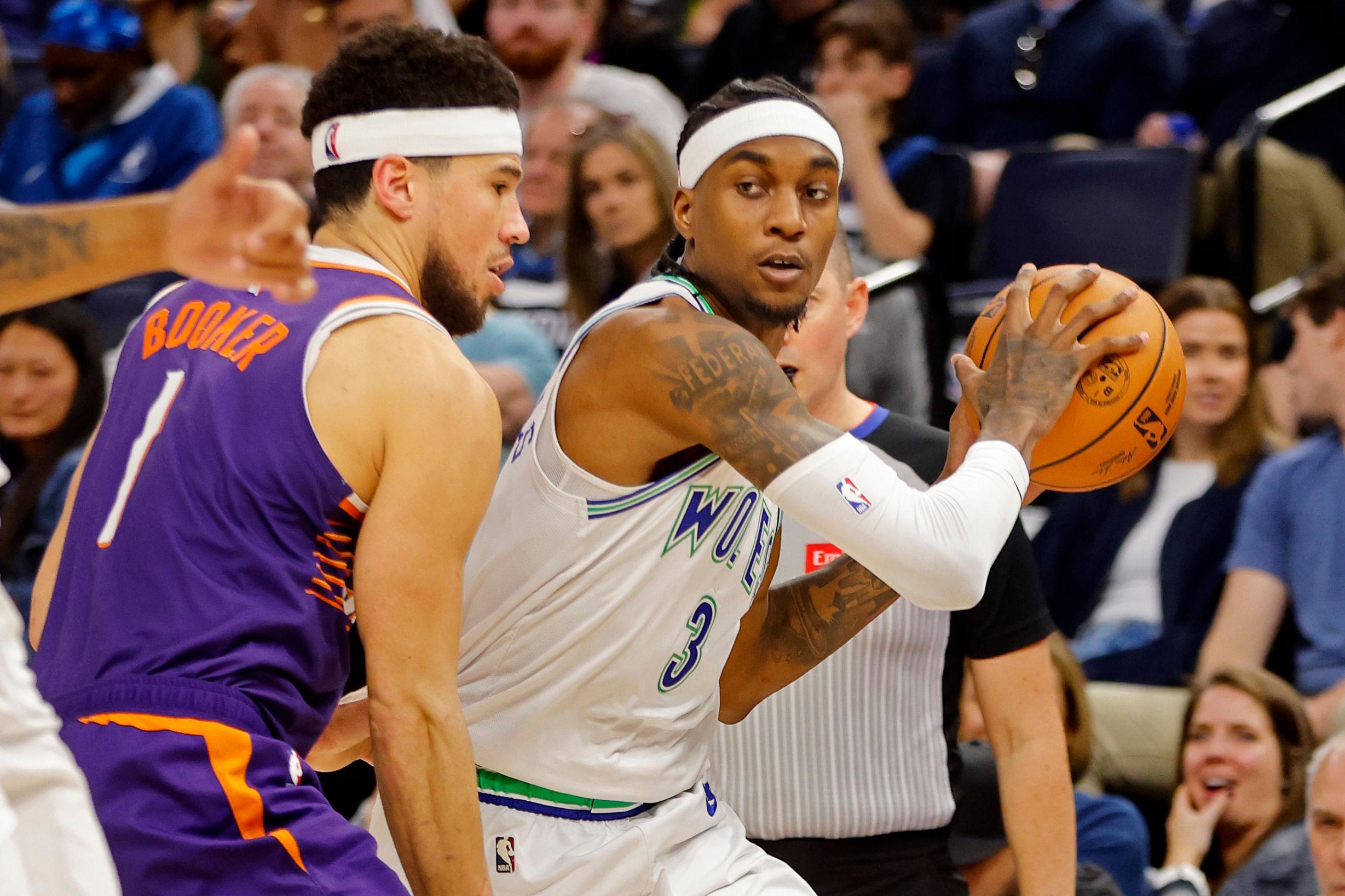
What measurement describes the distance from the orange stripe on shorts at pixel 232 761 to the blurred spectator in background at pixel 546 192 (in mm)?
4495

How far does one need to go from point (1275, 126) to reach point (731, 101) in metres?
4.86

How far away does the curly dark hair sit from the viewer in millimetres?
3184

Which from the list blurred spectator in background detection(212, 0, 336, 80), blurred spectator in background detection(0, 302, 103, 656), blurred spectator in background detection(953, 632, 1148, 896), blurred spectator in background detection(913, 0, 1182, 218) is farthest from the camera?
blurred spectator in background detection(212, 0, 336, 80)

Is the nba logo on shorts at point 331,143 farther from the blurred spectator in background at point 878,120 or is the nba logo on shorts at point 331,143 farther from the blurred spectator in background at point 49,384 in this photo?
the blurred spectator in background at point 878,120

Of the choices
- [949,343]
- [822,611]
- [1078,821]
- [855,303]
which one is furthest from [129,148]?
[822,611]

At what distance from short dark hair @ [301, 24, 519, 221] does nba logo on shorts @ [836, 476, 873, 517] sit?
0.96 metres

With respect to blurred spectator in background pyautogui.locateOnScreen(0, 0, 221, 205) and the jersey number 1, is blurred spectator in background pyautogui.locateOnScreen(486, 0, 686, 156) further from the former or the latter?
the jersey number 1

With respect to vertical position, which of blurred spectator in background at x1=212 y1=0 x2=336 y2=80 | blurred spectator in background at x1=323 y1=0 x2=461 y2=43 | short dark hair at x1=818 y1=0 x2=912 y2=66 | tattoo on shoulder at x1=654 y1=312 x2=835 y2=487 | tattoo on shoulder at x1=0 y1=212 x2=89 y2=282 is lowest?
tattoo on shoulder at x1=654 y1=312 x2=835 y2=487

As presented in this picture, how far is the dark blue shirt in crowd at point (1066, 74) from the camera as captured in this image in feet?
24.9

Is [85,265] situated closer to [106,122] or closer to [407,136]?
[407,136]

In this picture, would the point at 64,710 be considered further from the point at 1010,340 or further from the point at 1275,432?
the point at 1275,432

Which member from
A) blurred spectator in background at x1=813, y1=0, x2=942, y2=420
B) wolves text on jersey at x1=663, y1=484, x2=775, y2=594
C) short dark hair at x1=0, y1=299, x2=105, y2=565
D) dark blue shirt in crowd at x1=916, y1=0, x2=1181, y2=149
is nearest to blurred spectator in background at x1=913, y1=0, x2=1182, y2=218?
dark blue shirt in crowd at x1=916, y1=0, x2=1181, y2=149

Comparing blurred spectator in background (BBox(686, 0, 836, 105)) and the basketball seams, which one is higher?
blurred spectator in background (BBox(686, 0, 836, 105))

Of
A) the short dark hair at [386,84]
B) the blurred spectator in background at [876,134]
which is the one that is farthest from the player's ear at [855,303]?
the blurred spectator in background at [876,134]
